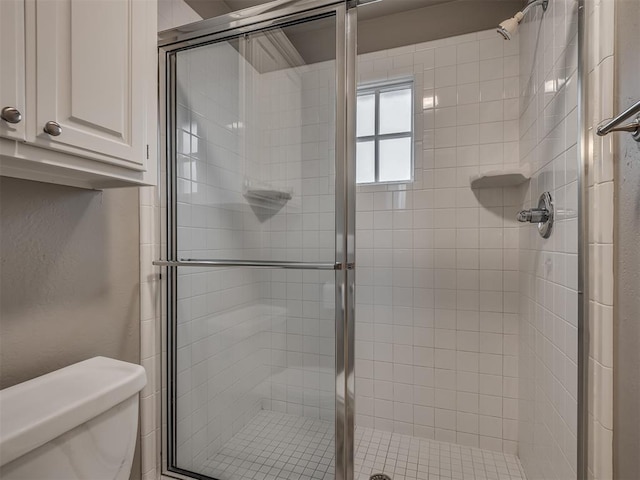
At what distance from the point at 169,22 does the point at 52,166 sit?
1.06m

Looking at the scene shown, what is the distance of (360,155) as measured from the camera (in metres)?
2.16

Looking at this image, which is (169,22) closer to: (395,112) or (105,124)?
(105,124)

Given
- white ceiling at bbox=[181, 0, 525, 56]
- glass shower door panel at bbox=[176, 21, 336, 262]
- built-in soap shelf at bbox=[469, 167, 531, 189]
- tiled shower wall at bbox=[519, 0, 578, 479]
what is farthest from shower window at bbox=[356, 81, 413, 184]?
glass shower door panel at bbox=[176, 21, 336, 262]

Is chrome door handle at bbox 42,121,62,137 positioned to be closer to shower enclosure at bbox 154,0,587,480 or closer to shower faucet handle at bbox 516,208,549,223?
shower enclosure at bbox 154,0,587,480

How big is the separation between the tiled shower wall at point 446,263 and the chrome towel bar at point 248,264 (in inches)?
37.6

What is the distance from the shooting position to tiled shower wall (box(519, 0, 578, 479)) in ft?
3.33

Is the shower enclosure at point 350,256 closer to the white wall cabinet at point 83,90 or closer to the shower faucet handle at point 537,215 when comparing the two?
the shower faucet handle at point 537,215

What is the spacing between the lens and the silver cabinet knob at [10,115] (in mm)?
638

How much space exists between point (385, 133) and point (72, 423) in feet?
→ 6.53

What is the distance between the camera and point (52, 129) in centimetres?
71

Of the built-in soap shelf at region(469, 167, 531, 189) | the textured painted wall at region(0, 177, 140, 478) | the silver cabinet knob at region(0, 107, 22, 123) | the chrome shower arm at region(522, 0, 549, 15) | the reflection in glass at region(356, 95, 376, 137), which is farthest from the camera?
the reflection in glass at region(356, 95, 376, 137)

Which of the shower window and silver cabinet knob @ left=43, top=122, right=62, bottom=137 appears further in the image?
the shower window

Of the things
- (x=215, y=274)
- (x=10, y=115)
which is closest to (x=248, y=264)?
(x=215, y=274)

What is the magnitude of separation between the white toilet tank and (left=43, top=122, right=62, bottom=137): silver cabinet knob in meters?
0.59
